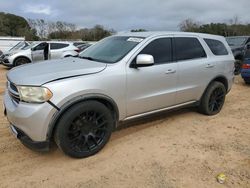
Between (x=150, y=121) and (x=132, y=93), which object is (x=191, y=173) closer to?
(x=132, y=93)

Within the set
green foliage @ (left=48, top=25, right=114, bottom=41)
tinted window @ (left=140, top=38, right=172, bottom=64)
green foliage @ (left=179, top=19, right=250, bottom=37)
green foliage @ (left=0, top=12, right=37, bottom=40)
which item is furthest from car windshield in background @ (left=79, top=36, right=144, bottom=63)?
green foliage @ (left=48, top=25, right=114, bottom=41)

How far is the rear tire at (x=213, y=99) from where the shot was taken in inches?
201

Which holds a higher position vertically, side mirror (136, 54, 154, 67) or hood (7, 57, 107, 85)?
side mirror (136, 54, 154, 67)

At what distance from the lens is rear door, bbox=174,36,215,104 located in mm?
4484

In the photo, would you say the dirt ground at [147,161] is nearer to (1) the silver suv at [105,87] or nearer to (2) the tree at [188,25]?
(1) the silver suv at [105,87]

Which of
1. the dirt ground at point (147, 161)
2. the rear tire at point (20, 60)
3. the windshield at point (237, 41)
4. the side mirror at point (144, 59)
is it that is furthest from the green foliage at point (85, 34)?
the side mirror at point (144, 59)

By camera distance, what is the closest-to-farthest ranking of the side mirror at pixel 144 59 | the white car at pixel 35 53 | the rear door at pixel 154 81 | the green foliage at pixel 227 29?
the side mirror at pixel 144 59 → the rear door at pixel 154 81 → the white car at pixel 35 53 → the green foliage at pixel 227 29

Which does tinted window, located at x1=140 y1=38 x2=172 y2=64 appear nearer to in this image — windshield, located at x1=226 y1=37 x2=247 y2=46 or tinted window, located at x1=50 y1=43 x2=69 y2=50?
windshield, located at x1=226 y1=37 x2=247 y2=46

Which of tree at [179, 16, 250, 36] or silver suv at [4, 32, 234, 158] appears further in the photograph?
tree at [179, 16, 250, 36]

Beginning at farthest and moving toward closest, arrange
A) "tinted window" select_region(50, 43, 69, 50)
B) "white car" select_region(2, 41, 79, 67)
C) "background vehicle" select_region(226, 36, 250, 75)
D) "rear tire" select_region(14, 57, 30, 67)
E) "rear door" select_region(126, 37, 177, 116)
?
"tinted window" select_region(50, 43, 69, 50), "rear tire" select_region(14, 57, 30, 67), "white car" select_region(2, 41, 79, 67), "background vehicle" select_region(226, 36, 250, 75), "rear door" select_region(126, 37, 177, 116)

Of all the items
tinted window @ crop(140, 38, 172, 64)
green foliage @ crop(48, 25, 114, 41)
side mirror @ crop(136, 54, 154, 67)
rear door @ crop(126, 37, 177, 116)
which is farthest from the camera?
green foliage @ crop(48, 25, 114, 41)

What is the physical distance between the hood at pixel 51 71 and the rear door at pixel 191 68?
159cm

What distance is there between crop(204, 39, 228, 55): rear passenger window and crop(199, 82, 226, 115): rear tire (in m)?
0.68

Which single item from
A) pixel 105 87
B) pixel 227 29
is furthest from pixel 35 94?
pixel 227 29
